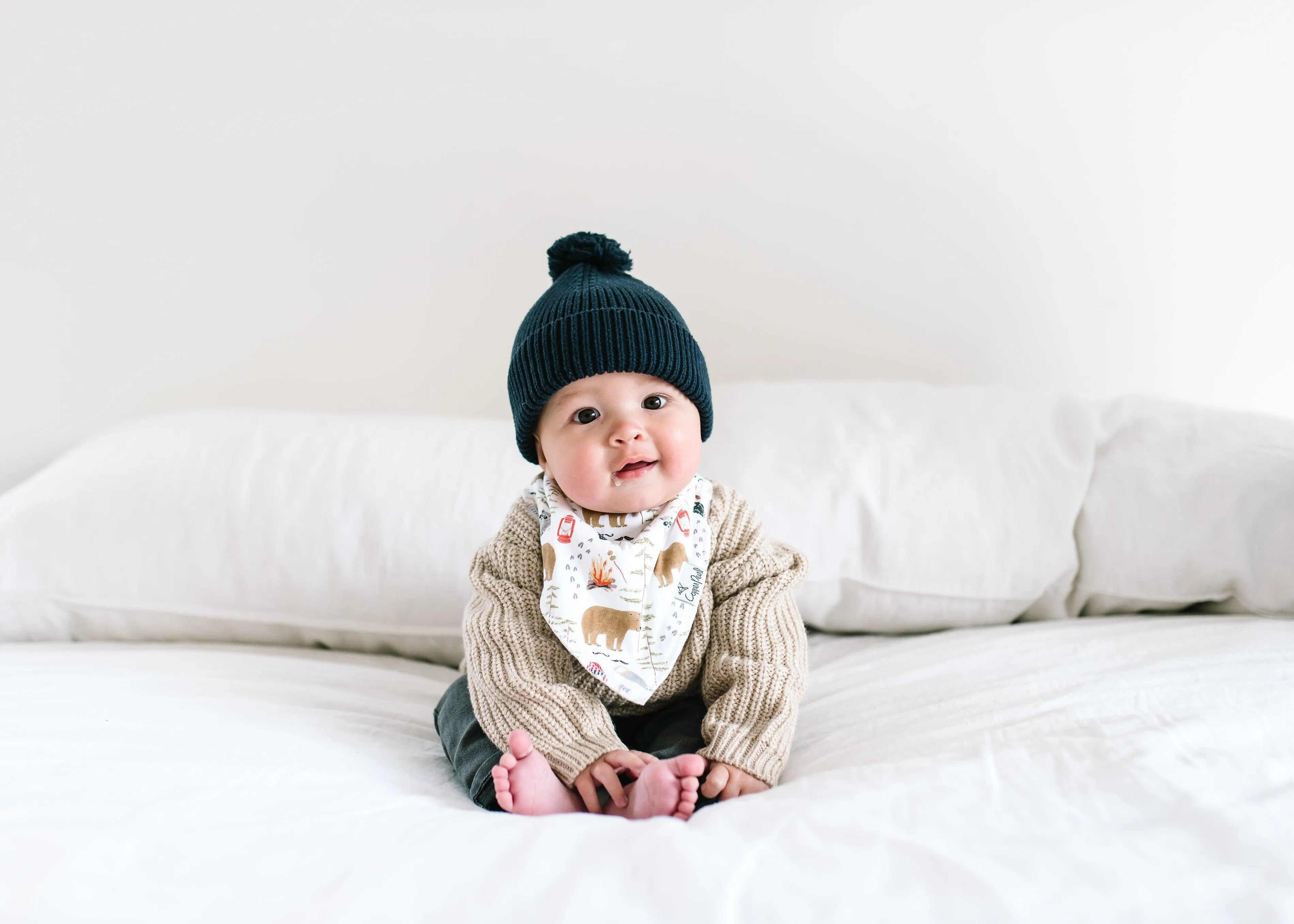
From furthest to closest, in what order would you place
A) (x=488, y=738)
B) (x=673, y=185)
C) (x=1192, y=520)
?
(x=673, y=185) → (x=1192, y=520) → (x=488, y=738)

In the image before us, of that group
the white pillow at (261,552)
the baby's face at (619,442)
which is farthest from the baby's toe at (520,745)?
the white pillow at (261,552)

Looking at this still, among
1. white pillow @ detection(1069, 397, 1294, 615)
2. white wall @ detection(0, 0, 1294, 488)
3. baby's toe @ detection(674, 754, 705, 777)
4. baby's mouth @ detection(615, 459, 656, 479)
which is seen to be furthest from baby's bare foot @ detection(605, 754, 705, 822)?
white wall @ detection(0, 0, 1294, 488)

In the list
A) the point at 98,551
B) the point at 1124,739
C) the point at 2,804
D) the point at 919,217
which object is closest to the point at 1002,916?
the point at 1124,739

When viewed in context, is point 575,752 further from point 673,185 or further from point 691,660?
point 673,185

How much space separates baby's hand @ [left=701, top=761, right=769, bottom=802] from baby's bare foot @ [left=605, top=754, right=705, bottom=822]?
2 centimetres

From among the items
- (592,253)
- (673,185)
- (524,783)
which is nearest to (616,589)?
(524,783)

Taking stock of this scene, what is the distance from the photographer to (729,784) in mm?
739

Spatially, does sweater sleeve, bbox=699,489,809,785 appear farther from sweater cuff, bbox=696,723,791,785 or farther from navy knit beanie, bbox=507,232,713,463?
navy knit beanie, bbox=507,232,713,463

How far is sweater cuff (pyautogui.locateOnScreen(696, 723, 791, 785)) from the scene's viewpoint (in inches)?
29.6

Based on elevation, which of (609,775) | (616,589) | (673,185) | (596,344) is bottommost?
(609,775)

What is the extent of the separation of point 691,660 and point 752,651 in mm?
70

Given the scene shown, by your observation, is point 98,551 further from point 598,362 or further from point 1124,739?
point 1124,739

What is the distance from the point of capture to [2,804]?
65cm

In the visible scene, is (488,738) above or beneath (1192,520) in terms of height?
beneath
